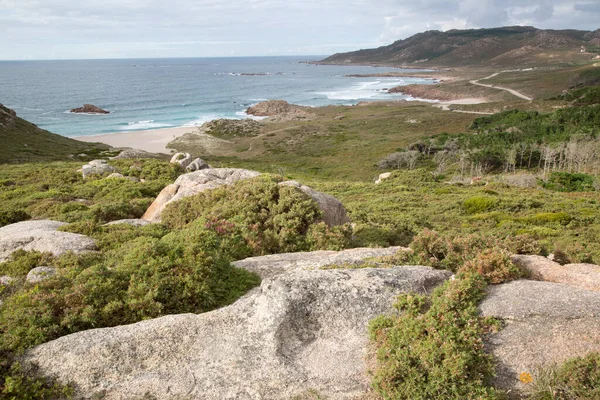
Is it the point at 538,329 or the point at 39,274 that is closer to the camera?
the point at 538,329

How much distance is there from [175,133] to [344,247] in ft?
312

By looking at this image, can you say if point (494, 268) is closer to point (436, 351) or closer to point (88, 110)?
point (436, 351)

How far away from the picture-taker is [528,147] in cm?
6688

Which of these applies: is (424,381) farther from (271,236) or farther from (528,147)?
(528,147)

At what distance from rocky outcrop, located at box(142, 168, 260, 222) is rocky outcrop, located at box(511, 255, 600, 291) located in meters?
13.5

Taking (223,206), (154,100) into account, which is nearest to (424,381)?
(223,206)

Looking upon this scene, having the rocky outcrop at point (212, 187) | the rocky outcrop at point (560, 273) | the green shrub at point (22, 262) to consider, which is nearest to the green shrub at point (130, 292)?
the green shrub at point (22, 262)

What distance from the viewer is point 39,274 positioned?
370 inches

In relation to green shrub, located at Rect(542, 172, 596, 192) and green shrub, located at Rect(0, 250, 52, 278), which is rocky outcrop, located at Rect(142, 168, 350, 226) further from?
green shrub, located at Rect(542, 172, 596, 192)

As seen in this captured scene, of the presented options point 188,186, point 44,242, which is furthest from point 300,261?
point 188,186

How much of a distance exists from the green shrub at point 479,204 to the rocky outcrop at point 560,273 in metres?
25.3

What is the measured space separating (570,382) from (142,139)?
3752 inches

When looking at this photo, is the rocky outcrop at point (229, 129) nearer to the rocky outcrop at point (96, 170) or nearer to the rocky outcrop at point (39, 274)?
the rocky outcrop at point (96, 170)

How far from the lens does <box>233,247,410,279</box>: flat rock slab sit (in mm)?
9773
